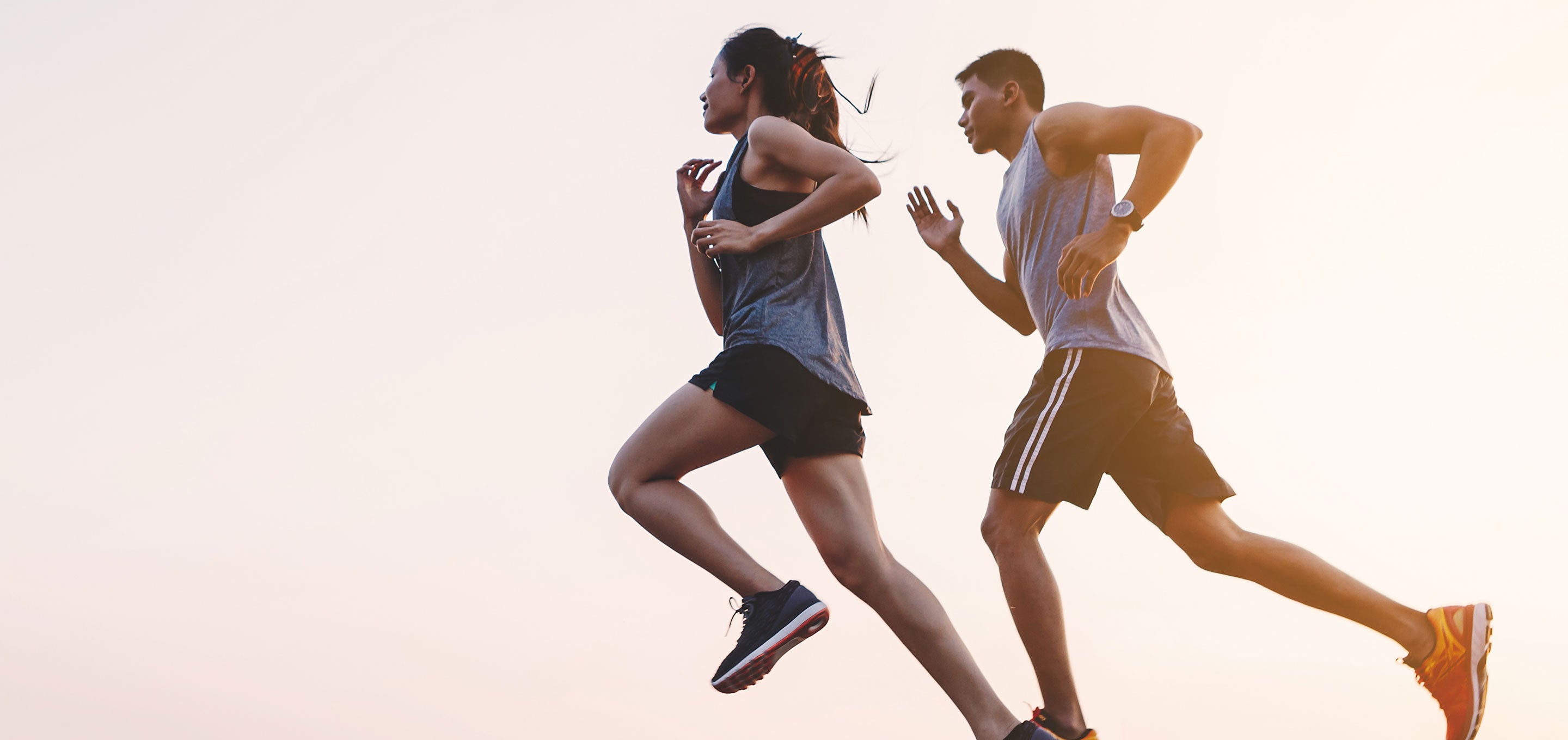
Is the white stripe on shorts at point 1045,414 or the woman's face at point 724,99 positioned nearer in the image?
the white stripe on shorts at point 1045,414

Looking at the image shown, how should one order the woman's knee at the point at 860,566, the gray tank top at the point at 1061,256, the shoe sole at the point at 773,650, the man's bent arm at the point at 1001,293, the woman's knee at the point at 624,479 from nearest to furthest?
1. the shoe sole at the point at 773,650
2. the woman's knee at the point at 860,566
3. the woman's knee at the point at 624,479
4. the gray tank top at the point at 1061,256
5. the man's bent arm at the point at 1001,293

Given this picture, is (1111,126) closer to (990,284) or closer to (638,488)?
(990,284)

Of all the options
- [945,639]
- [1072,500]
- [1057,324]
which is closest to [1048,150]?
[1057,324]

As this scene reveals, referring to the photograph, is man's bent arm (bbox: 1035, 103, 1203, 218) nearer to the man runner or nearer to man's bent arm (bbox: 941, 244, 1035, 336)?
the man runner

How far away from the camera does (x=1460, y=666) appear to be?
11.1 feet

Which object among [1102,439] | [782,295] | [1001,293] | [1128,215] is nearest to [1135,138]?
[1128,215]

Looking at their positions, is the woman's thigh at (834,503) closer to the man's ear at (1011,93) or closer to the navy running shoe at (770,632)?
the navy running shoe at (770,632)

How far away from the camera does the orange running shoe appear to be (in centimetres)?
338

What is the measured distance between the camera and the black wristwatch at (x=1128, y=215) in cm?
338

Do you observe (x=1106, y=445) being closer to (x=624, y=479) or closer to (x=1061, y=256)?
(x=1061, y=256)

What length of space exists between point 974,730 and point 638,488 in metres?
1.10

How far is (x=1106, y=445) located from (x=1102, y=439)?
0.03 meters

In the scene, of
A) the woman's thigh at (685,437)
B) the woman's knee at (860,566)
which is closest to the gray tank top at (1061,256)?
the woman's knee at (860,566)

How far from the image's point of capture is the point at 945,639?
10.5ft
